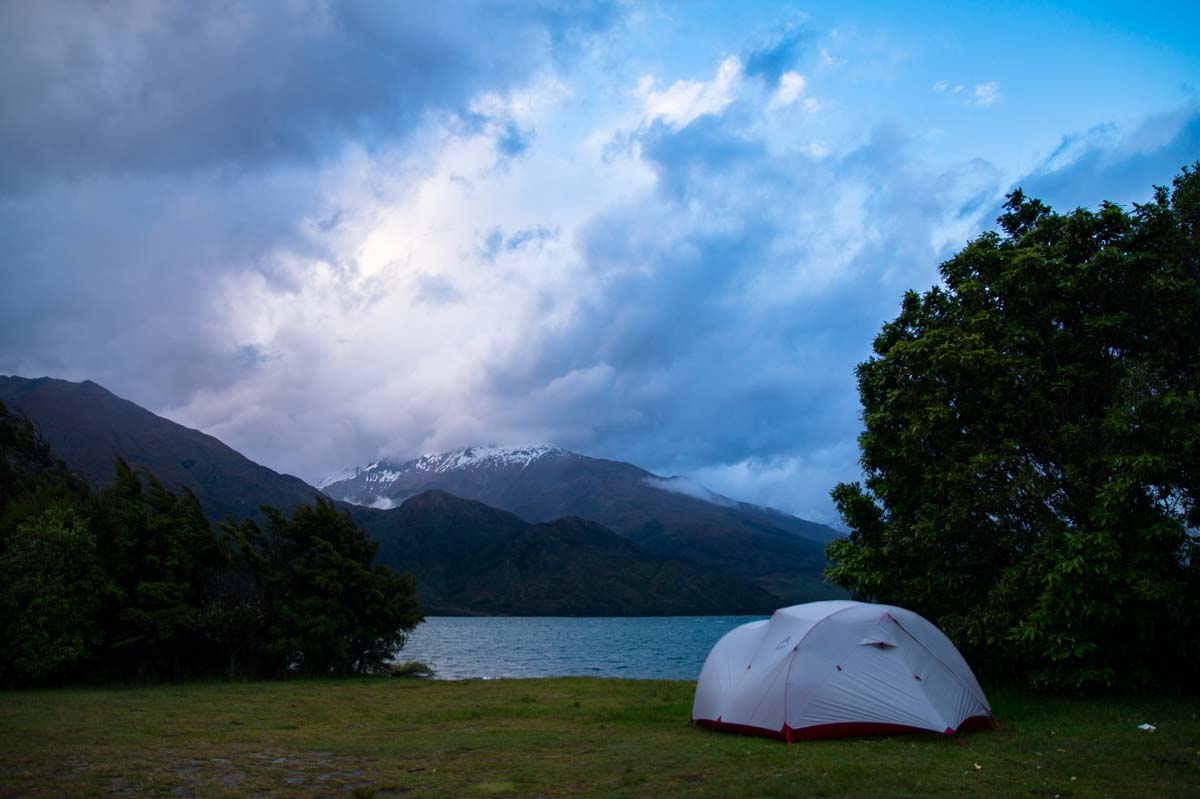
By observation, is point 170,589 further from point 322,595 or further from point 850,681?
point 850,681

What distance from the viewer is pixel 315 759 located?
1591 cm

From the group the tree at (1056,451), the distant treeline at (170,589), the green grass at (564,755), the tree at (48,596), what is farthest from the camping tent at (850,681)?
the distant treeline at (170,589)

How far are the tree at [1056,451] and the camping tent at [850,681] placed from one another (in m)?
3.31

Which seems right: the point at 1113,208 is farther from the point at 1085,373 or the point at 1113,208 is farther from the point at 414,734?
the point at 414,734

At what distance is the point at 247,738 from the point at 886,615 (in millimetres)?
16881

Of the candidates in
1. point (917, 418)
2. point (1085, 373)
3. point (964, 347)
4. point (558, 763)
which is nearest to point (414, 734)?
point (558, 763)

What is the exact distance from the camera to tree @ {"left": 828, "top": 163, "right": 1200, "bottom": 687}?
20125 millimetres

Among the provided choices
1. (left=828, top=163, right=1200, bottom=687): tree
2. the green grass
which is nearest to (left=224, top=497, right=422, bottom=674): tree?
the green grass

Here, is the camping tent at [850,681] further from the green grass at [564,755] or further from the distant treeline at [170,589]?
the distant treeline at [170,589]

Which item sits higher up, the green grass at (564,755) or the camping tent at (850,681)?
the camping tent at (850,681)

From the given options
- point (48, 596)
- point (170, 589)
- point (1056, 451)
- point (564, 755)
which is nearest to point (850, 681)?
point (564, 755)

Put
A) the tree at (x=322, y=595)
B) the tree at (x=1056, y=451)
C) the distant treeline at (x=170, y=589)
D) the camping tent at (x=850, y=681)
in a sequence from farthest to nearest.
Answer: the tree at (x=322, y=595), the distant treeline at (x=170, y=589), the tree at (x=1056, y=451), the camping tent at (x=850, y=681)

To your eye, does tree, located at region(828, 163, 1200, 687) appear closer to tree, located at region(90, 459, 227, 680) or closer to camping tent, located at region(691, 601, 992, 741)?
camping tent, located at region(691, 601, 992, 741)

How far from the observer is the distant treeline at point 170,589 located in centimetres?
3497
